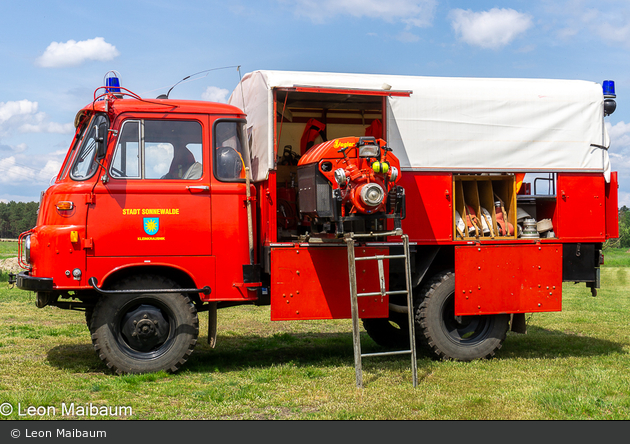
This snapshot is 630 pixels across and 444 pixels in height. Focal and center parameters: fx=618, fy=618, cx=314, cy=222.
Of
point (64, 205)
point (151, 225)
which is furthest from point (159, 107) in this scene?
point (64, 205)

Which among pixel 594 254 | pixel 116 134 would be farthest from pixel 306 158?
pixel 594 254

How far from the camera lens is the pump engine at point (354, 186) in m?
6.61

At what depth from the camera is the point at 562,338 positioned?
1007 centimetres

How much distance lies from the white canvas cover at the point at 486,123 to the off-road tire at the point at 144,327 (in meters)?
1.88

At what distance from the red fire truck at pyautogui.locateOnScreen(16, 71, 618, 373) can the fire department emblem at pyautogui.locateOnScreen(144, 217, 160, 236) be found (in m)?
0.02

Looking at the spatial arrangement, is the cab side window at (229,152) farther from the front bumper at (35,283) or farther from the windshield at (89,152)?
the front bumper at (35,283)

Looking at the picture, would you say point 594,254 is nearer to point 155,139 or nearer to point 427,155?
point 427,155

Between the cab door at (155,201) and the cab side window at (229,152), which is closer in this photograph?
the cab door at (155,201)

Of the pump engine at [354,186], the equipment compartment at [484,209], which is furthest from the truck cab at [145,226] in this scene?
the equipment compartment at [484,209]

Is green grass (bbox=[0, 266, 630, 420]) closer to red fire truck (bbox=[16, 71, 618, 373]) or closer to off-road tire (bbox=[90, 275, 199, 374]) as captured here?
off-road tire (bbox=[90, 275, 199, 374])

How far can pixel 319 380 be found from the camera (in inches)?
273

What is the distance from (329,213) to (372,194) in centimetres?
57

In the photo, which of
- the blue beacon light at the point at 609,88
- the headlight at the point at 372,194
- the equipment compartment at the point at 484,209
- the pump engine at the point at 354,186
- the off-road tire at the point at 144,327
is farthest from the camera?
the blue beacon light at the point at 609,88

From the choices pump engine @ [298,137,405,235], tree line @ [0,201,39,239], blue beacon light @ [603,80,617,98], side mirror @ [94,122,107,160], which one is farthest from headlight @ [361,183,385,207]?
tree line @ [0,201,39,239]
